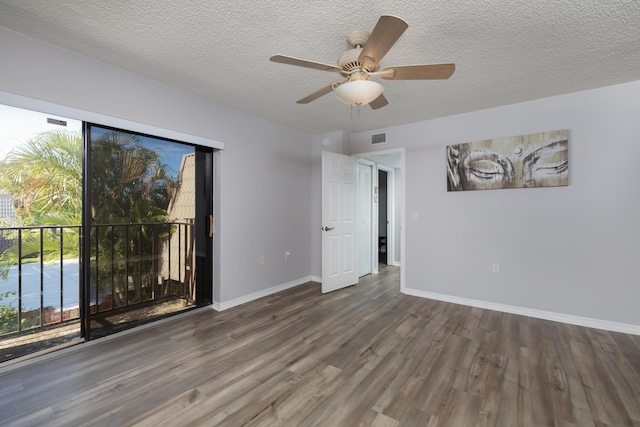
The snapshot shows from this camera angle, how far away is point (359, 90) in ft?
5.78

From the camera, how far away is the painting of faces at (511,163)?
3069 mm

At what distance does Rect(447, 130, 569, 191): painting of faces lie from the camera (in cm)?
307

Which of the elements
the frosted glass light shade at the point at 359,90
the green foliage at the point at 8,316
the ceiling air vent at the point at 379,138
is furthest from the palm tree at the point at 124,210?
the ceiling air vent at the point at 379,138

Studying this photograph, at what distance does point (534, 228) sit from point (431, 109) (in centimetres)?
187

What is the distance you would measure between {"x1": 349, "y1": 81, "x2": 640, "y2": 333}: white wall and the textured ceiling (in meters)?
0.38

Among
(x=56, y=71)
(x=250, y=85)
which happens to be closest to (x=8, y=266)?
(x=56, y=71)

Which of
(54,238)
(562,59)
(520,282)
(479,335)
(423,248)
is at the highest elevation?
(562,59)

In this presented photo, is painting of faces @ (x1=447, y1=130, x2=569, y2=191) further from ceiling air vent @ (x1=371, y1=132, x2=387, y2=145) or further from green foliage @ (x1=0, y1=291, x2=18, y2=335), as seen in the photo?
green foliage @ (x1=0, y1=291, x2=18, y2=335)

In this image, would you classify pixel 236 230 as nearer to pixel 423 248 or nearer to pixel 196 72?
pixel 196 72

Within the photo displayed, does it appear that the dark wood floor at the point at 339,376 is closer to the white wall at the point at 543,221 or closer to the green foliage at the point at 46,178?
the white wall at the point at 543,221

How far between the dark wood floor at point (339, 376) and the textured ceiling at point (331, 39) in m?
2.52

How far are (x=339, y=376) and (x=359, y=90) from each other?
2.04 meters

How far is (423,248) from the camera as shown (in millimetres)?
3963

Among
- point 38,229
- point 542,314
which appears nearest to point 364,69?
point 38,229
